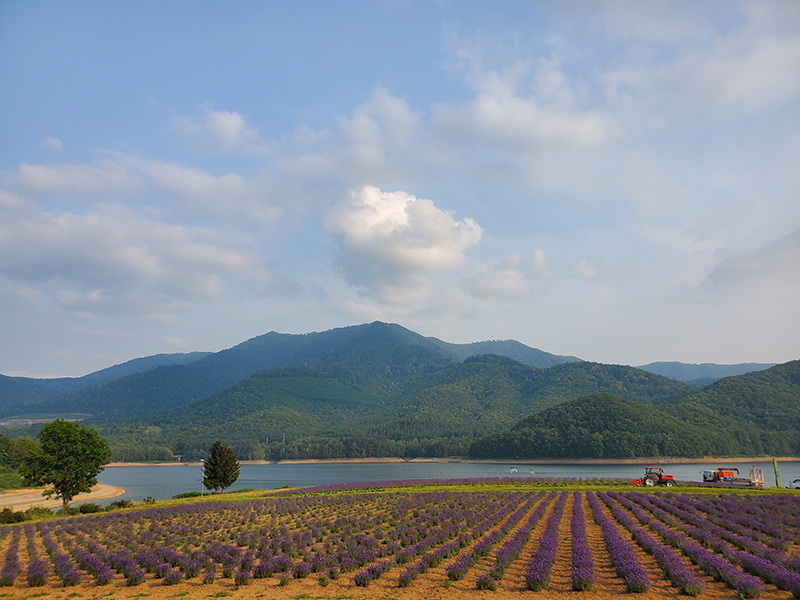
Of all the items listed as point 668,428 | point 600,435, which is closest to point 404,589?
point 600,435

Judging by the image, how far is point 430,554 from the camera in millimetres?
19734

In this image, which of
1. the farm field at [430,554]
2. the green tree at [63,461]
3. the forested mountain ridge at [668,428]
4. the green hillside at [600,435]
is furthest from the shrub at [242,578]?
the forested mountain ridge at [668,428]

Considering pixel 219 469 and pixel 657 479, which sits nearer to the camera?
pixel 657 479

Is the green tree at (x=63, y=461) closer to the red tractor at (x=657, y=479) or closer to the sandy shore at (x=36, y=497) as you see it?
the sandy shore at (x=36, y=497)

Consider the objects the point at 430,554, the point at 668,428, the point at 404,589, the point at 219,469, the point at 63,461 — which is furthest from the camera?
the point at 668,428

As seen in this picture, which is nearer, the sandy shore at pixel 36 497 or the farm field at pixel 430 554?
the farm field at pixel 430 554

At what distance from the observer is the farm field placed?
15.3 meters

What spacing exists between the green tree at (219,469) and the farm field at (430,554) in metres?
21.0

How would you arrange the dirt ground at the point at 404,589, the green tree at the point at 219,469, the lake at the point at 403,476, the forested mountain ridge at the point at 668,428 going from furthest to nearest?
the forested mountain ridge at the point at 668,428 → the lake at the point at 403,476 → the green tree at the point at 219,469 → the dirt ground at the point at 404,589

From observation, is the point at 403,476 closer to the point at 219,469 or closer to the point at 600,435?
the point at 219,469

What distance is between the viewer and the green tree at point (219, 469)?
177ft

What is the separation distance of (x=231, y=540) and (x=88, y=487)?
3518cm

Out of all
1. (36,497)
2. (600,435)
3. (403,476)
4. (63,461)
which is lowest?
(403,476)

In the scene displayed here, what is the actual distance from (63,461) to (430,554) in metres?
43.5
